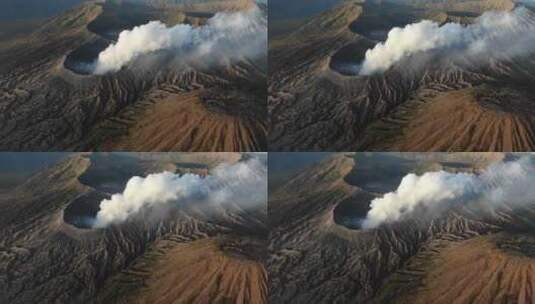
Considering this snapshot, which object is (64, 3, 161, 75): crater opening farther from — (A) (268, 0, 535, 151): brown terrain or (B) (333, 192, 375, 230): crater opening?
(B) (333, 192, 375, 230): crater opening

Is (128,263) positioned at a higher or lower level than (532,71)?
lower

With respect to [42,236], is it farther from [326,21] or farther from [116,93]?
[326,21]

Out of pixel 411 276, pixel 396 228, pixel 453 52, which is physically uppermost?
pixel 453 52

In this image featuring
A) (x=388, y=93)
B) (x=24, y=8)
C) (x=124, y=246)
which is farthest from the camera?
(x=24, y=8)

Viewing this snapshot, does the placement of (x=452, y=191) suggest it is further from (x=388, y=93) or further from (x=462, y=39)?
(x=462, y=39)

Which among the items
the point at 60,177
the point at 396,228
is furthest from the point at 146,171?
the point at 396,228

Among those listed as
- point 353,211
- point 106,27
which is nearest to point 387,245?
point 353,211

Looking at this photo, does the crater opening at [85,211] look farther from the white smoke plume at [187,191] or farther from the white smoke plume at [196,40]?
the white smoke plume at [196,40]
